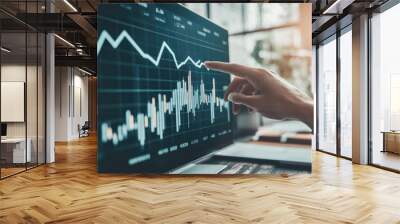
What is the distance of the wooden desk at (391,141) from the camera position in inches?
303

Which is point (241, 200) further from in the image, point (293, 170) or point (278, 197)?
point (293, 170)

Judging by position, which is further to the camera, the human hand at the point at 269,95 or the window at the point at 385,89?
the window at the point at 385,89

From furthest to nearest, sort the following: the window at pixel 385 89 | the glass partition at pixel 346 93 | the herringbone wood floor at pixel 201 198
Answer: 1. the glass partition at pixel 346 93
2. the window at pixel 385 89
3. the herringbone wood floor at pixel 201 198

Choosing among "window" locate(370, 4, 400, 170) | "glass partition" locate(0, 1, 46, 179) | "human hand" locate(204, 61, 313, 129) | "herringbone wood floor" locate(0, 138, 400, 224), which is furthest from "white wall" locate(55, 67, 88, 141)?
"window" locate(370, 4, 400, 170)

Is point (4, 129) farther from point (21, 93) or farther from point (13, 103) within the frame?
point (21, 93)

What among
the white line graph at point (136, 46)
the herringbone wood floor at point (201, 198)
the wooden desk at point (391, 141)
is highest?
the white line graph at point (136, 46)

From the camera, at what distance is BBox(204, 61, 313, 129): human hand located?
254 inches

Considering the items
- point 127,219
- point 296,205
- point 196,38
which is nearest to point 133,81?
point 196,38

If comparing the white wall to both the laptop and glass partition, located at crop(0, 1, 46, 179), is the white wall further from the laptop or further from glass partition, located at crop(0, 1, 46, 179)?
the laptop

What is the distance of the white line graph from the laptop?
17mm

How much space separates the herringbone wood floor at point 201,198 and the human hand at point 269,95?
113 cm

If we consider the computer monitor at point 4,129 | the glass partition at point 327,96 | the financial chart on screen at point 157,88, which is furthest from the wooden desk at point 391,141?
the computer monitor at point 4,129

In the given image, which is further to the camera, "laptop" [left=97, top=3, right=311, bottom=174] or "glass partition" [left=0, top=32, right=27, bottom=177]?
"glass partition" [left=0, top=32, right=27, bottom=177]

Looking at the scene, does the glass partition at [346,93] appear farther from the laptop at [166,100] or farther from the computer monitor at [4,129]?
the computer monitor at [4,129]
